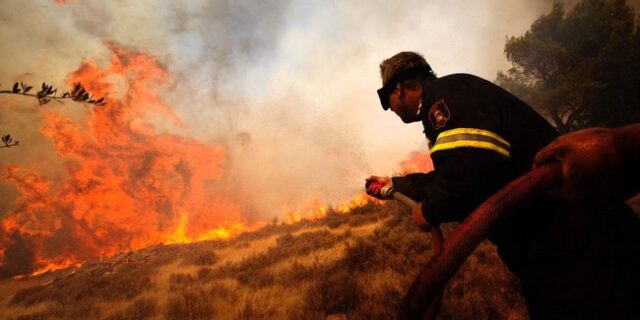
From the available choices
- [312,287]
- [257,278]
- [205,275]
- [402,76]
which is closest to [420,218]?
[402,76]

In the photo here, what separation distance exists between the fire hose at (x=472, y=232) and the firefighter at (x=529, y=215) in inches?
23.2

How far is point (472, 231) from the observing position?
84cm

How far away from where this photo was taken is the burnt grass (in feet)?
15.4

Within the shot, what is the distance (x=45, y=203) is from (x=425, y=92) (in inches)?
1549

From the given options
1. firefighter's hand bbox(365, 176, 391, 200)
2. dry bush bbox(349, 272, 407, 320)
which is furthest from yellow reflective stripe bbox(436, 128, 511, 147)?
dry bush bbox(349, 272, 407, 320)

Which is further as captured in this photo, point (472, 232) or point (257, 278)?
point (257, 278)

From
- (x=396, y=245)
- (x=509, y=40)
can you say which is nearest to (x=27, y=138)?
(x=396, y=245)

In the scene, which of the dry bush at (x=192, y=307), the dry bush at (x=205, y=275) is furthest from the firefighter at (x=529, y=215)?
the dry bush at (x=205, y=275)

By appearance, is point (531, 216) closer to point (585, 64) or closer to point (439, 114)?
point (439, 114)

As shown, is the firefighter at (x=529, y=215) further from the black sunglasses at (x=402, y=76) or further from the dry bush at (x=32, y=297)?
the dry bush at (x=32, y=297)

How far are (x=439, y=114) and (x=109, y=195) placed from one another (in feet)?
119

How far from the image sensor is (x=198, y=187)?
3547 centimetres

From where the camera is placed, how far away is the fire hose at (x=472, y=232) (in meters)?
0.83

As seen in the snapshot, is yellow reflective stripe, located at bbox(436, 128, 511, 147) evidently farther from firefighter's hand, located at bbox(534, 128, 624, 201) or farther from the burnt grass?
the burnt grass
